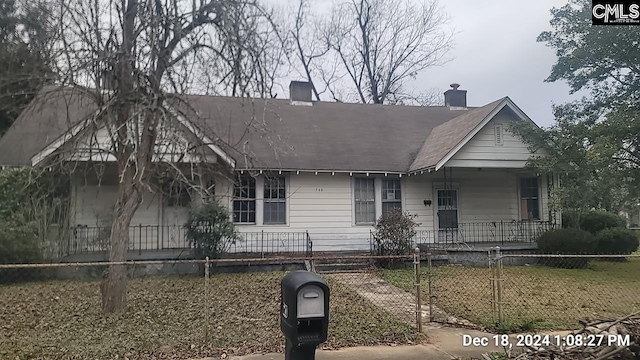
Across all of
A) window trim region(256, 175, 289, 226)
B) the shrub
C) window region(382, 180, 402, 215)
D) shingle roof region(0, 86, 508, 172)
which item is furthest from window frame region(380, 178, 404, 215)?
window trim region(256, 175, 289, 226)

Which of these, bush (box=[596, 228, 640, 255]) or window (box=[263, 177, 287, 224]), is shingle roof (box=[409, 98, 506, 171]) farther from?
bush (box=[596, 228, 640, 255])

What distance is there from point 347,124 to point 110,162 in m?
9.15

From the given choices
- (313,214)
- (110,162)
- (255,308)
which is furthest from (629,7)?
(110,162)

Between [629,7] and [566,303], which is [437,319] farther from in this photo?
[629,7]

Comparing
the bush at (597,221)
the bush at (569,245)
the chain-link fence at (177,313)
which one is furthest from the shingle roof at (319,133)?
the bush at (597,221)

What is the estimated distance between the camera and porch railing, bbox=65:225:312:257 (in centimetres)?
1354

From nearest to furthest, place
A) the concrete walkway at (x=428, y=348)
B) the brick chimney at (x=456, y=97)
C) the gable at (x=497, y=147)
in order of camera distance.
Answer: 1. the concrete walkway at (x=428, y=348)
2. the gable at (x=497, y=147)
3. the brick chimney at (x=456, y=97)

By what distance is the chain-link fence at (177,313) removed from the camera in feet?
20.2

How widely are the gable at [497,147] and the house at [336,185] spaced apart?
0.11 feet

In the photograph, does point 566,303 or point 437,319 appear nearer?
point 437,319

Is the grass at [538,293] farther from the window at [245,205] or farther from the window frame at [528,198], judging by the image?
the window at [245,205]

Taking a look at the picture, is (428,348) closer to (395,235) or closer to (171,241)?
(395,235)

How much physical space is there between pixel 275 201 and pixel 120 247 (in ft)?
23.8

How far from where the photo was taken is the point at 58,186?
13797 mm
